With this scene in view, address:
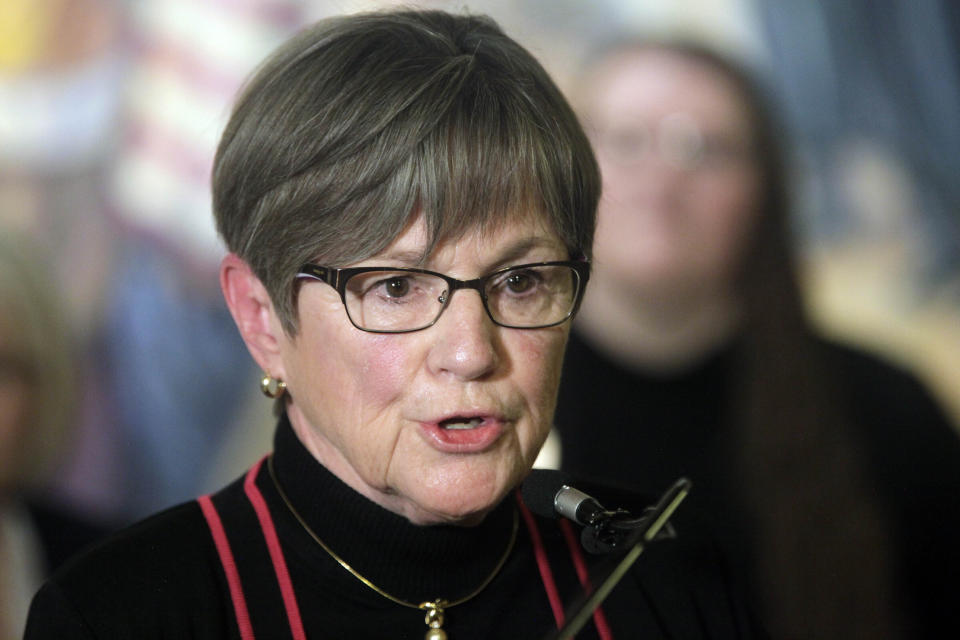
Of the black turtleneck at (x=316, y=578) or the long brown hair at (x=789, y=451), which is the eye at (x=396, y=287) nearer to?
the black turtleneck at (x=316, y=578)

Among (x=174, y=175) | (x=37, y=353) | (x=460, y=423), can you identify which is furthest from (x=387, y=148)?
(x=37, y=353)

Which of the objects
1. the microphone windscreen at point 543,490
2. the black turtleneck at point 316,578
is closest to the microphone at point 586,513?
the microphone windscreen at point 543,490

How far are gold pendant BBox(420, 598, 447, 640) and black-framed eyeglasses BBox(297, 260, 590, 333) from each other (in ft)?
1.39

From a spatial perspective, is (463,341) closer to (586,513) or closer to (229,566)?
(586,513)

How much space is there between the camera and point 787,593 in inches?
139

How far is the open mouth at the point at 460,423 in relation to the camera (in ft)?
5.07

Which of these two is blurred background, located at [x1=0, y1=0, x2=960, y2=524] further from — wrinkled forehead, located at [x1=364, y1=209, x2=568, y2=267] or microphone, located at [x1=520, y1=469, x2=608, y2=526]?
microphone, located at [x1=520, y1=469, x2=608, y2=526]

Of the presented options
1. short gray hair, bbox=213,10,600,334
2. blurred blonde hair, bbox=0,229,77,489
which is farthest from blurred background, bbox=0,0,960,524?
short gray hair, bbox=213,10,600,334

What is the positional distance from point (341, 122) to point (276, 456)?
55 cm

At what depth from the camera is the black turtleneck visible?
4.97 feet

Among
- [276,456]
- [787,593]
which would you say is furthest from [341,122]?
[787,593]

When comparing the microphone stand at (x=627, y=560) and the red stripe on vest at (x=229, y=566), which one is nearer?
the microphone stand at (x=627, y=560)

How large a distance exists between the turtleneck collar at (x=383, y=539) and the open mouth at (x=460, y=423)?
18cm

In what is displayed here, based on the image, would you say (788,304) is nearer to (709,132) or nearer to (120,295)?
(709,132)
